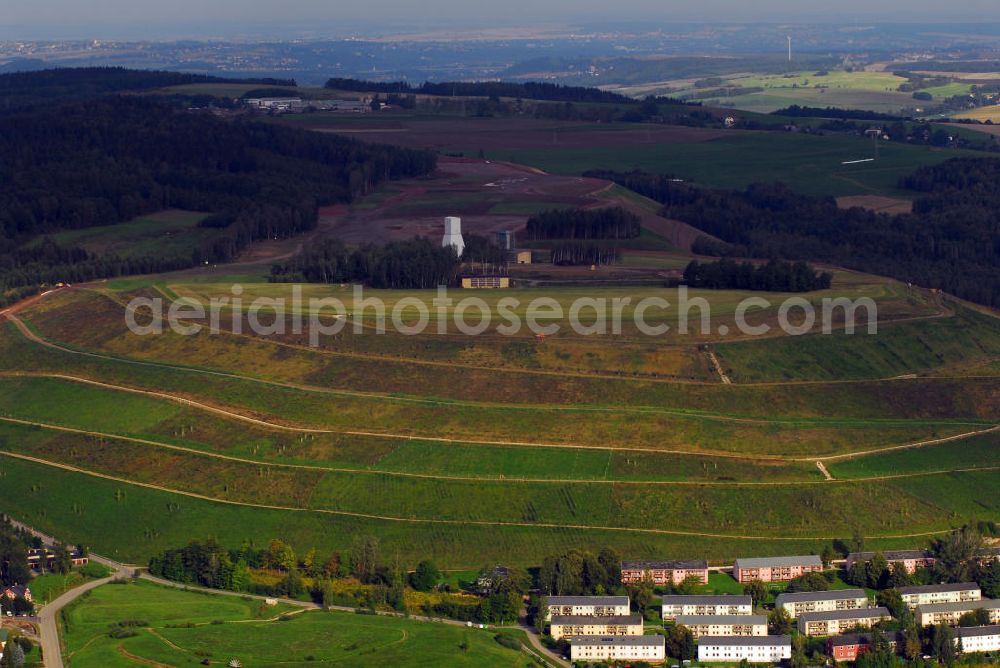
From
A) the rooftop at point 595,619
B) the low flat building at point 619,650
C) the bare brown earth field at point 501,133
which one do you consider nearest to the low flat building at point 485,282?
the rooftop at point 595,619

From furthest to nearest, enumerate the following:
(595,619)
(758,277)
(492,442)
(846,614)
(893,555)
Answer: (758,277), (492,442), (893,555), (846,614), (595,619)

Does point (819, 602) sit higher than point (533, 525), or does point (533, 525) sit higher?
point (533, 525)

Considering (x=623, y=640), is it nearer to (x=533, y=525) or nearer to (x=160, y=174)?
(x=533, y=525)

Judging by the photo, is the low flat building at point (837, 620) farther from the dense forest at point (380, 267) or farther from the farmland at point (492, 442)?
the dense forest at point (380, 267)

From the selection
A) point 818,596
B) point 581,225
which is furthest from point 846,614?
point 581,225

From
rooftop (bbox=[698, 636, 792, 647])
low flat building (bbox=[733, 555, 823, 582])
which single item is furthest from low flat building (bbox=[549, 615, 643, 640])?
low flat building (bbox=[733, 555, 823, 582])

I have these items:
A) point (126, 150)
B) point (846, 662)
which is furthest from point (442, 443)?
point (126, 150)

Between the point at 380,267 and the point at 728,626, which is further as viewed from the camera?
the point at 380,267
